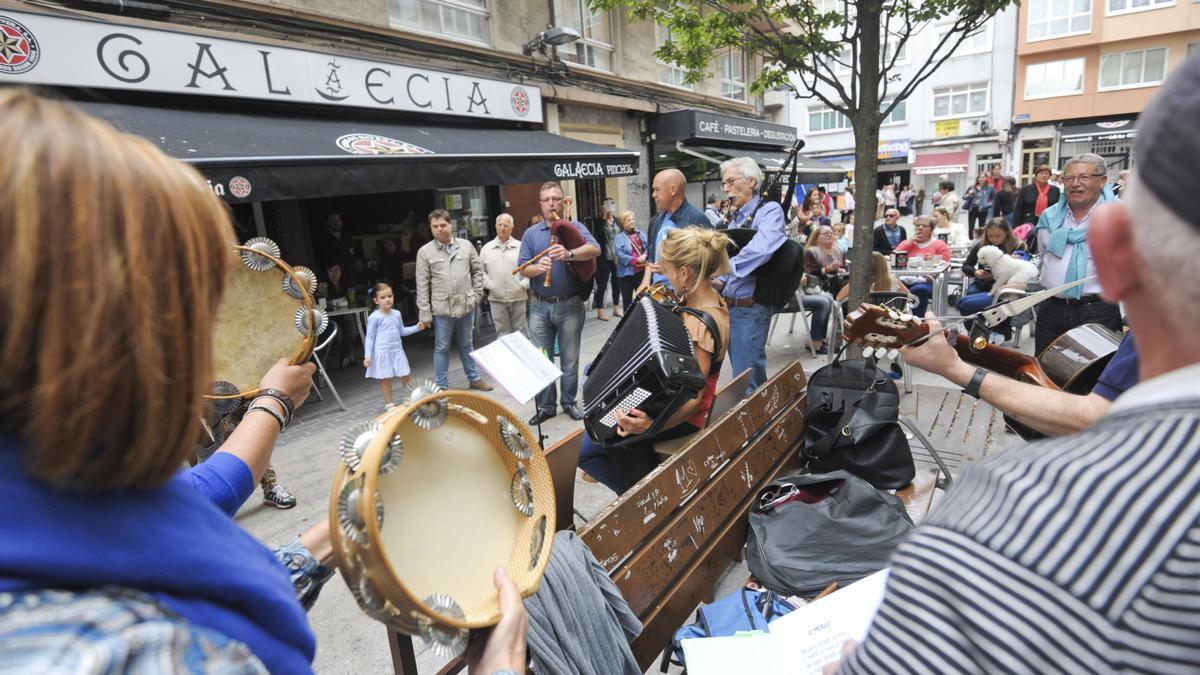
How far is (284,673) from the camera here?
0.66 m

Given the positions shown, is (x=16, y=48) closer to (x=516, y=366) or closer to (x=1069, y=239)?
(x=516, y=366)

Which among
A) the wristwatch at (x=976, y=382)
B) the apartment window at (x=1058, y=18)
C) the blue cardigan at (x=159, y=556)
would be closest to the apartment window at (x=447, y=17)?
the wristwatch at (x=976, y=382)

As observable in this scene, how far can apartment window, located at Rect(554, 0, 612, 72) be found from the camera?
36.1ft

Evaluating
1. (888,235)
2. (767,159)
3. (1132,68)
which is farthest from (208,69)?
(1132,68)

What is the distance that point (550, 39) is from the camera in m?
9.80

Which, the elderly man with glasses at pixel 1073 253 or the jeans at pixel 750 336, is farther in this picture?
the jeans at pixel 750 336

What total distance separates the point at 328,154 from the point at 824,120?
1174 inches

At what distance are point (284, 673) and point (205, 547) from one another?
0.17 m

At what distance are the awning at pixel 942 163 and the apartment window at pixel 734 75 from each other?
1411 cm

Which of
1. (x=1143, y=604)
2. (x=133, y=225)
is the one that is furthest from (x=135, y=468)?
(x=1143, y=604)

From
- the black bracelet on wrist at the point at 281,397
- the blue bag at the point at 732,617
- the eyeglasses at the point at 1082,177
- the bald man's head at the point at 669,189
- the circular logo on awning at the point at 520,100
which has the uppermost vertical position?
the circular logo on awning at the point at 520,100

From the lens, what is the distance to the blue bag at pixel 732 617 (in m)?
1.94

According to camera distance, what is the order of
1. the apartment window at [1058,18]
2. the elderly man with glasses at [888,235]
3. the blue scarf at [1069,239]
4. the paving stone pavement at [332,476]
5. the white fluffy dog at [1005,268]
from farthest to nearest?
1. the apartment window at [1058,18]
2. the elderly man with glasses at [888,235]
3. the white fluffy dog at [1005,268]
4. the blue scarf at [1069,239]
5. the paving stone pavement at [332,476]

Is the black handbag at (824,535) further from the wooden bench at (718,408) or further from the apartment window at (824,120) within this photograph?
the apartment window at (824,120)
